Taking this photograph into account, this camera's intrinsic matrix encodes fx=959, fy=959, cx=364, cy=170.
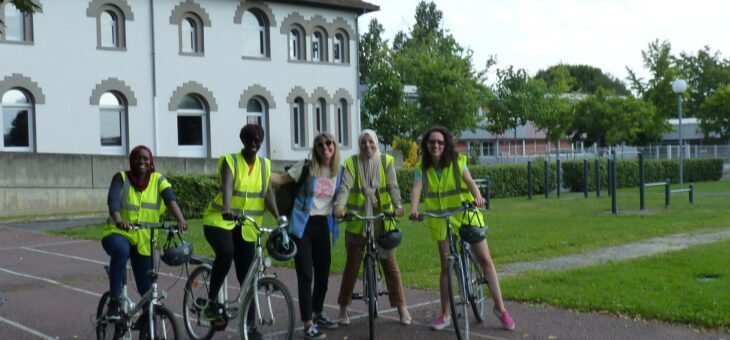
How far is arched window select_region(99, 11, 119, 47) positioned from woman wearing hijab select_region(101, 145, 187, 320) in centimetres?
2522

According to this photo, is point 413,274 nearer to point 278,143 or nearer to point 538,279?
point 538,279

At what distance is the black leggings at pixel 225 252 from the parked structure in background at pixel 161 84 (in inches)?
747

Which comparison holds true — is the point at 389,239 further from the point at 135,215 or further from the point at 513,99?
the point at 513,99

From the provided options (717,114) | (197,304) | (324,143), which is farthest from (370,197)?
(717,114)

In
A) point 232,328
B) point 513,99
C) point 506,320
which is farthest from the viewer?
point 513,99

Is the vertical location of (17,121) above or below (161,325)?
above

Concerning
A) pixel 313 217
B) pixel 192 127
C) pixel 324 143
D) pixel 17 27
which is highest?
pixel 17 27

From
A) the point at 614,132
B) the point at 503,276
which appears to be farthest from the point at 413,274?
the point at 614,132

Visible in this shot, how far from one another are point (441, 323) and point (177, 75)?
2589 cm

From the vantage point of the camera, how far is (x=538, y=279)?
37.2 ft

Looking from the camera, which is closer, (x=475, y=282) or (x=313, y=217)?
(x=313, y=217)

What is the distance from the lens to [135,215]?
7500 mm

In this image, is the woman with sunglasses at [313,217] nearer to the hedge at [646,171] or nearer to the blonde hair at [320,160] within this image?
the blonde hair at [320,160]

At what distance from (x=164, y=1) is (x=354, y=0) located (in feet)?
27.6
